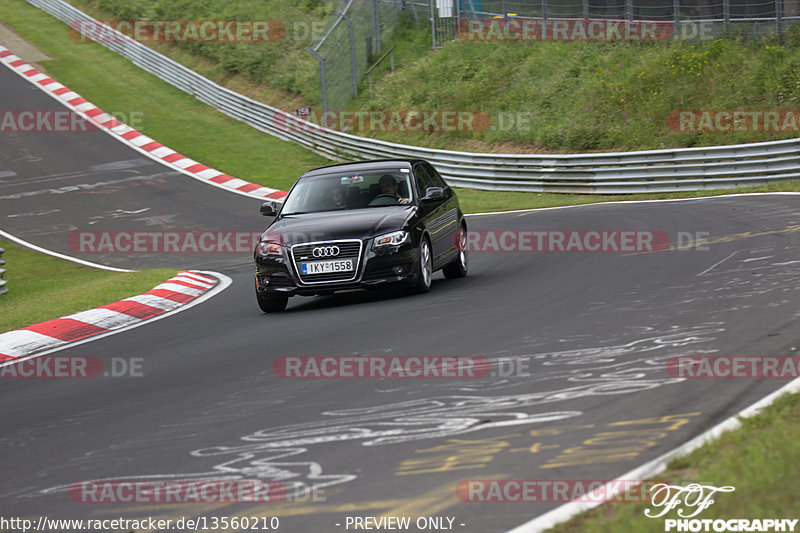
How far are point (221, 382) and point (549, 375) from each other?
2.50 meters

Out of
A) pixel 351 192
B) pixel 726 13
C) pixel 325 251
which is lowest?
pixel 325 251

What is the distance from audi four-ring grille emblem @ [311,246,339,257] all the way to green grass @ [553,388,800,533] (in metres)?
6.59

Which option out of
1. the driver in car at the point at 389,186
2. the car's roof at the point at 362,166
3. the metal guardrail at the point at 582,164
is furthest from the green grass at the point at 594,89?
the driver in car at the point at 389,186

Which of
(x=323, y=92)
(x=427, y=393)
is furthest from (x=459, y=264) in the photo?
(x=323, y=92)

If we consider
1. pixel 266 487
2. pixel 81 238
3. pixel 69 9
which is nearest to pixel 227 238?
pixel 81 238

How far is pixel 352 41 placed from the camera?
108 feet

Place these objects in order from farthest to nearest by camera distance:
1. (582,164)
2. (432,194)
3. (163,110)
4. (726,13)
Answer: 1. (163,110)
2. (726,13)
3. (582,164)
4. (432,194)

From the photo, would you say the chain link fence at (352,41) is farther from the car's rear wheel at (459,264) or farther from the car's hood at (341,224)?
the car's hood at (341,224)

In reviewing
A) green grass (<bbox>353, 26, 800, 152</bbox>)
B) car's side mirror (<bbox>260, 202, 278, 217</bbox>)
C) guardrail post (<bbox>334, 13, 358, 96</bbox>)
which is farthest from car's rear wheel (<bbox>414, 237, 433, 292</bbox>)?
guardrail post (<bbox>334, 13, 358, 96</bbox>)

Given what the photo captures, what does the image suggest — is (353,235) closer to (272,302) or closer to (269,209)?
(272,302)

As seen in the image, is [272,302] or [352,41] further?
[352,41]

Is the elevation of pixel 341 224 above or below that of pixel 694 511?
above

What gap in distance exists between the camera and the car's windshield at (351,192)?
11.8 meters

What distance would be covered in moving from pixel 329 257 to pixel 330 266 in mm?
98
